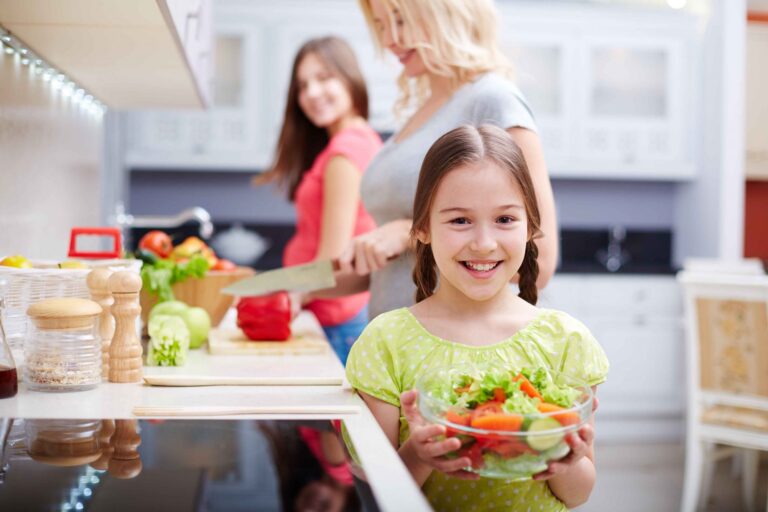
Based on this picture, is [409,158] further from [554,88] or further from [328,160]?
[554,88]

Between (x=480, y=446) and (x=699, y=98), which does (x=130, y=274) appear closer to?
(x=480, y=446)

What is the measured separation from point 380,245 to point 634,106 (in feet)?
11.3

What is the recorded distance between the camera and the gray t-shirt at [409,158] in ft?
4.61

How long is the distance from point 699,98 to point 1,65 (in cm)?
386

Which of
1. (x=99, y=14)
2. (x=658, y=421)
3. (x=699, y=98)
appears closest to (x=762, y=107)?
(x=699, y=98)

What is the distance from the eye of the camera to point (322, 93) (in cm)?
233

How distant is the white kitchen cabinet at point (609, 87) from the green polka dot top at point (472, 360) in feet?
11.5

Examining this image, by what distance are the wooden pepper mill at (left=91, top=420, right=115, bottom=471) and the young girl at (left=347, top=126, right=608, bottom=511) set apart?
295 millimetres

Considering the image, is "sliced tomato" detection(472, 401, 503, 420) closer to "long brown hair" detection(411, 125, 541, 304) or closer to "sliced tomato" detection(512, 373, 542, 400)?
"sliced tomato" detection(512, 373, 542, 400)

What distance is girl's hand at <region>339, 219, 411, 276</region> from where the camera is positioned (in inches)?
57.9

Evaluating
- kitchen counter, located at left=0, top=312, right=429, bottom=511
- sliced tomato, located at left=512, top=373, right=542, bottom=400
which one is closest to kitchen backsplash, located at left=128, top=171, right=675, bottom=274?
kitchen counter, located at left=0, top=312, right=429, bottom=511

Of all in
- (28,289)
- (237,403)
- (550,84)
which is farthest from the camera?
(550,84)

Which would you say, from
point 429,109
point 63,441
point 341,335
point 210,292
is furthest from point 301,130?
point 63,441

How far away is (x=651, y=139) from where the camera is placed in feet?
14.9
